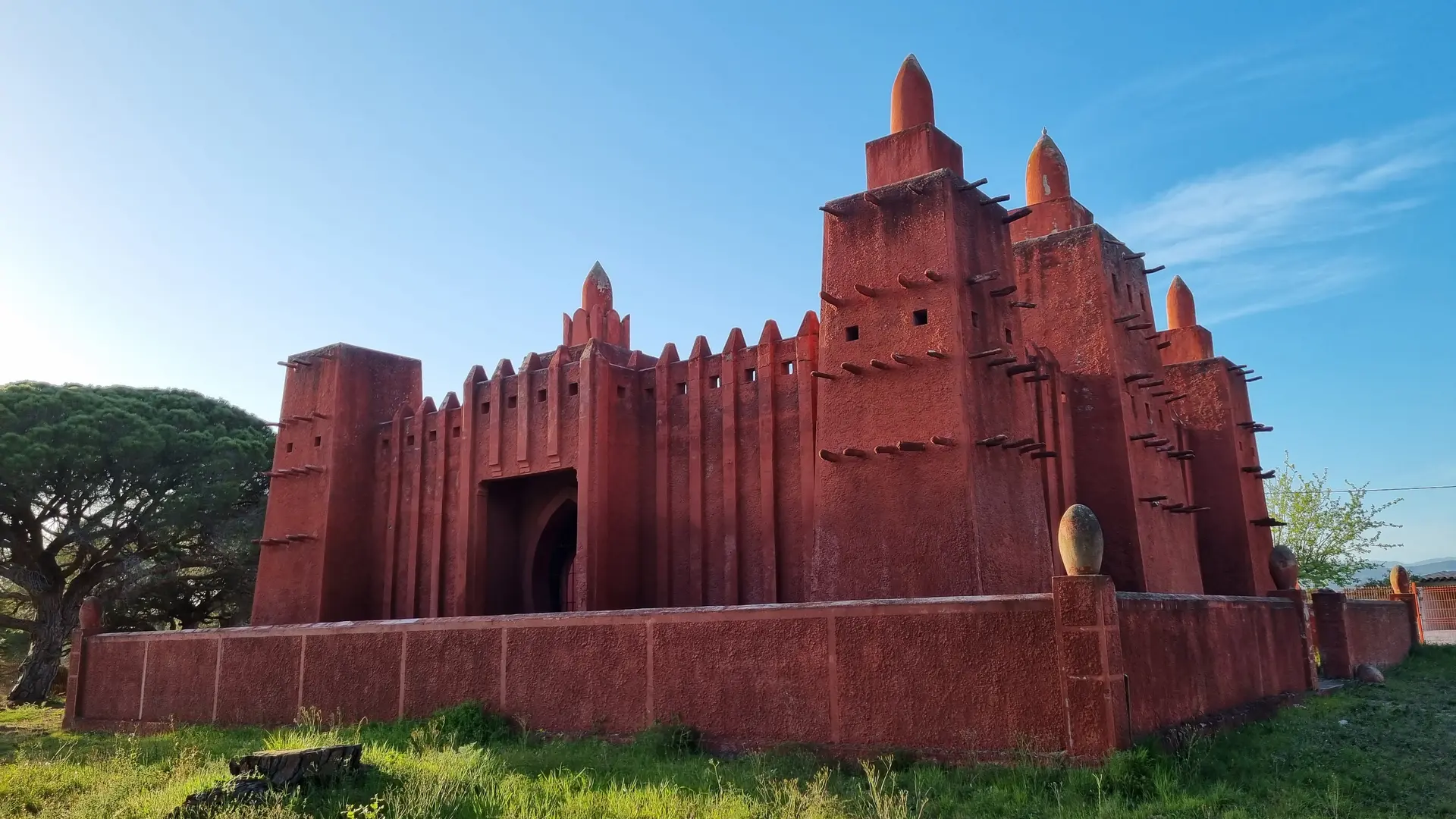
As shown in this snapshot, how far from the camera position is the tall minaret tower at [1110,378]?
13.4 meters

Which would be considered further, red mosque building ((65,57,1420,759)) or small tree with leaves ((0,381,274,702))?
small tree with leaves ((0,381,274,702))

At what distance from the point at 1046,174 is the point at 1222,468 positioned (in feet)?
18.1

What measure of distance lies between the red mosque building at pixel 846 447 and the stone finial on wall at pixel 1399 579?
7226mm

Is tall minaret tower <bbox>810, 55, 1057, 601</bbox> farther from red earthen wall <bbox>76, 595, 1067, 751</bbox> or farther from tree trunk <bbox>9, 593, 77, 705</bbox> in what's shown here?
tree trunk <bbox>9, 593, 77, 705</bbox>

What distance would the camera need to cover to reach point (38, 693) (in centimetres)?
2305

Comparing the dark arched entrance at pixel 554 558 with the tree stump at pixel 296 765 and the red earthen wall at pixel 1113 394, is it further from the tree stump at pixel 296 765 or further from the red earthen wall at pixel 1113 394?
the tree stump at pixel 296 765

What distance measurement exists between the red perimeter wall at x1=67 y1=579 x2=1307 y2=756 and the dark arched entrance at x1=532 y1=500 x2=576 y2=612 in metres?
3.91

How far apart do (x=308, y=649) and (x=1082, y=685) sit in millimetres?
9994

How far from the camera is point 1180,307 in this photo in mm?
18531

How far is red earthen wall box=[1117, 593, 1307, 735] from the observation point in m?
8.25

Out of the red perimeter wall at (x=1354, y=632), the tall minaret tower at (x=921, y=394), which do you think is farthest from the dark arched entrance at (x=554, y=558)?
the red perimeter wall at (x=1354, y=632)

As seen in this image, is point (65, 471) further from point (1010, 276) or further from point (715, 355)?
point (1010, 276)

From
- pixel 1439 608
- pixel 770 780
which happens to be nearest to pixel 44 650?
pixel 770 780

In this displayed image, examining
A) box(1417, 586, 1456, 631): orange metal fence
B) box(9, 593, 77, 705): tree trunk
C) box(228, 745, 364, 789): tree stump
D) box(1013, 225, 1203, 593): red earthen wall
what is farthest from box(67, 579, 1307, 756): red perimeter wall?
box(1417, 586, 1456, 631): orange metal fence
